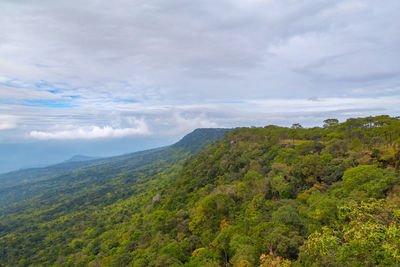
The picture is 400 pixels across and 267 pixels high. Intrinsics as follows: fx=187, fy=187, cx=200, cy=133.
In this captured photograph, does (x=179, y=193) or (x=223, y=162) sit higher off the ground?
(x=223, y=162)

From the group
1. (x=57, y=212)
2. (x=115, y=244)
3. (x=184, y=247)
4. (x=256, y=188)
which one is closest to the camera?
(x=184, y=247)

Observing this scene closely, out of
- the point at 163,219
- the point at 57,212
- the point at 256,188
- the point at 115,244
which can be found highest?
the point at 256,188

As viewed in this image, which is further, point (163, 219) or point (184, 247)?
point (163, 219)

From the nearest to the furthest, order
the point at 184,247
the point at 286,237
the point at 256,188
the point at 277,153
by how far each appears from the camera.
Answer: the point at 286,237 < the point at 184,247 < the point at 256,188 < the point at 277,153

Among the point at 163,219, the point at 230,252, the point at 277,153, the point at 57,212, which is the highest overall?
the point at 277,153

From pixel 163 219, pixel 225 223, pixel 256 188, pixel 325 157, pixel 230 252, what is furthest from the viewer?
pixel 163 219

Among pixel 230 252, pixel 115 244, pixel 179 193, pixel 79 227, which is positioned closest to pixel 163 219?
pixel 179 193

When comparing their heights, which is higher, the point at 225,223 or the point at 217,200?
the point at 217,200

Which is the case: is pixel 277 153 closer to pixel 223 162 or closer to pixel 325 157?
pixel 325 157

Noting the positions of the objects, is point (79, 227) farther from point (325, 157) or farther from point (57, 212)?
point (325, 157)

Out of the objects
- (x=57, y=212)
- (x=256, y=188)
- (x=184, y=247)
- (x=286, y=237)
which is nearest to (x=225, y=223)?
(x=184, y=247)
